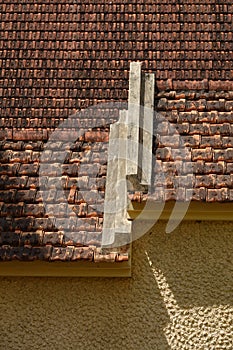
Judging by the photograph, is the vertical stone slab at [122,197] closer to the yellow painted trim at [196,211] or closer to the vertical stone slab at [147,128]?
the yellow painted trim at [196,211]

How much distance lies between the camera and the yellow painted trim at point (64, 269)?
650 centimetres

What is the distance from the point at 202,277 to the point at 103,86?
353cm

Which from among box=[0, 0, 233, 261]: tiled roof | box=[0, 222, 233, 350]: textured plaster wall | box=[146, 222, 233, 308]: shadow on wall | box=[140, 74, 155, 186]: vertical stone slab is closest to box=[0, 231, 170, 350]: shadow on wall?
box=[0, 222, 233, 350]: textured plaster wall

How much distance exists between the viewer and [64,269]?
6.62 m

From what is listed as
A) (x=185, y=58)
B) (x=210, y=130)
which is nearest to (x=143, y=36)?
(x=185, y=58)

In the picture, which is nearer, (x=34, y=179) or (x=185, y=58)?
(x=34, y=179)

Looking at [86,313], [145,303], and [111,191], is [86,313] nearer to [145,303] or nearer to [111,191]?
[145,303]

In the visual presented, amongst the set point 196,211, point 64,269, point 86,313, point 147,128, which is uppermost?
point 147,128

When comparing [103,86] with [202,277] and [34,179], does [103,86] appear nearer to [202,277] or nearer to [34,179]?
[34,179]

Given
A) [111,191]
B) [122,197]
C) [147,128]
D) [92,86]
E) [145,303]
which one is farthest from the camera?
[92,86]

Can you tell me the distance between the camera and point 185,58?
922 centimetres

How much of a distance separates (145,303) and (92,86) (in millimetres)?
3609

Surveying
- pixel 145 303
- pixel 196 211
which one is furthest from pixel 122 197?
pixel 145 303

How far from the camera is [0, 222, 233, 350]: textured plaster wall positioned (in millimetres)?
6387
